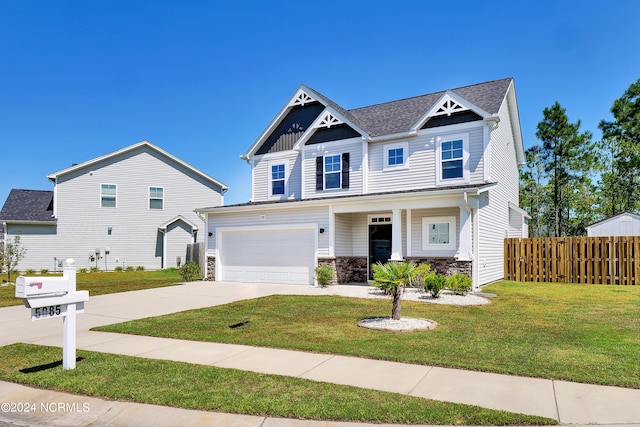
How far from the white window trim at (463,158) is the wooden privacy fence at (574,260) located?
14.9 feet

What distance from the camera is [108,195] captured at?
26141 mm

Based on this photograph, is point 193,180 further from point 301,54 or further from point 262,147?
point 301,54

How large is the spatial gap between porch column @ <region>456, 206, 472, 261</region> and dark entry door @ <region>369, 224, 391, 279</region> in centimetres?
321

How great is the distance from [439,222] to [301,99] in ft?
30.5

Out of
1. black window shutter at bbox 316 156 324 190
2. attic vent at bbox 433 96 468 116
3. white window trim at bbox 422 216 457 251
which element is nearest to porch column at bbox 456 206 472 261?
white window trim at bbox 422 216 457 251

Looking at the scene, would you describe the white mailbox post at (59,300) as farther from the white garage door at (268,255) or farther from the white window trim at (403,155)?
the white window trim at (403,155)

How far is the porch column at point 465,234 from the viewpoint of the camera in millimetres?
13680

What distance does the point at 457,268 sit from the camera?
45.9 feet

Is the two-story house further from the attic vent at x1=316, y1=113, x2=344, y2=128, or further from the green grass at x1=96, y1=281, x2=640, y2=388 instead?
the green grass at x1=96, y1=281, x2=640, y2=388

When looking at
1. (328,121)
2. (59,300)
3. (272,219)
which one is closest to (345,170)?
(328,121)

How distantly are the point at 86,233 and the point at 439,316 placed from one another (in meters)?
23.8

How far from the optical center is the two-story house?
14.9 meters

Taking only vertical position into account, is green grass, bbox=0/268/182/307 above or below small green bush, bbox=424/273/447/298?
below

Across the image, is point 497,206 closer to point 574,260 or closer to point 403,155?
point 574,260
